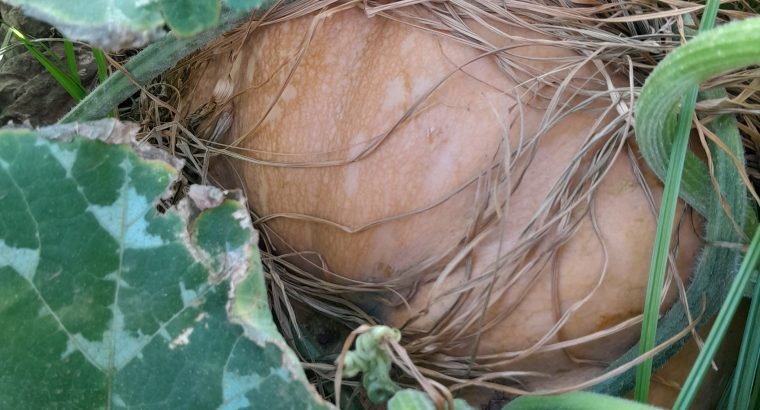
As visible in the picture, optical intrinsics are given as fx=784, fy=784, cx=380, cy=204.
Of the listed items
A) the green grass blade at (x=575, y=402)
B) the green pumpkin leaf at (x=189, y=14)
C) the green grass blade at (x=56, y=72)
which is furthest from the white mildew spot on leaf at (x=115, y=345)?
the green grass blade at (x=56, y=72)

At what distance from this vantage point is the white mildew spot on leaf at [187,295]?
67 cm

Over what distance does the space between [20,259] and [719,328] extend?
0.65 meters

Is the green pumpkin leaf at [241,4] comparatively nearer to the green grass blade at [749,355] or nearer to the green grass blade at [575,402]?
the green grass blade at [575,402]

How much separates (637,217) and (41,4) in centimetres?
61

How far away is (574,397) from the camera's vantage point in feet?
2.43

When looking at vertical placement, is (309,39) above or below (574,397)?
above

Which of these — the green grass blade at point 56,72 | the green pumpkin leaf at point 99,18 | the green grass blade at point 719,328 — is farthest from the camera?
the green grass blade at point 56,72

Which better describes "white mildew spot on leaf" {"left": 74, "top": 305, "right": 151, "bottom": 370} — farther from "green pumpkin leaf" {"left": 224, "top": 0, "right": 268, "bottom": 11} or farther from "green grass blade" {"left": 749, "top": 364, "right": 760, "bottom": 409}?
"green grass blade" {"left": 749, "top": 364, "right": 760, "bottom": 409}

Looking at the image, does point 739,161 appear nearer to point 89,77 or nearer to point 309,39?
point 309,39

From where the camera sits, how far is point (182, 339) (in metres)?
0.67

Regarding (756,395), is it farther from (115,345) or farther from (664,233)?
(115,345)

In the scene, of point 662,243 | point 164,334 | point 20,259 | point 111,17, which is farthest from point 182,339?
point 662,243

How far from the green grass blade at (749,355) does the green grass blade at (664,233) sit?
11cm

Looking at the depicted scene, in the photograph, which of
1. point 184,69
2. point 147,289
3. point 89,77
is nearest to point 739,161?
point 147,289
